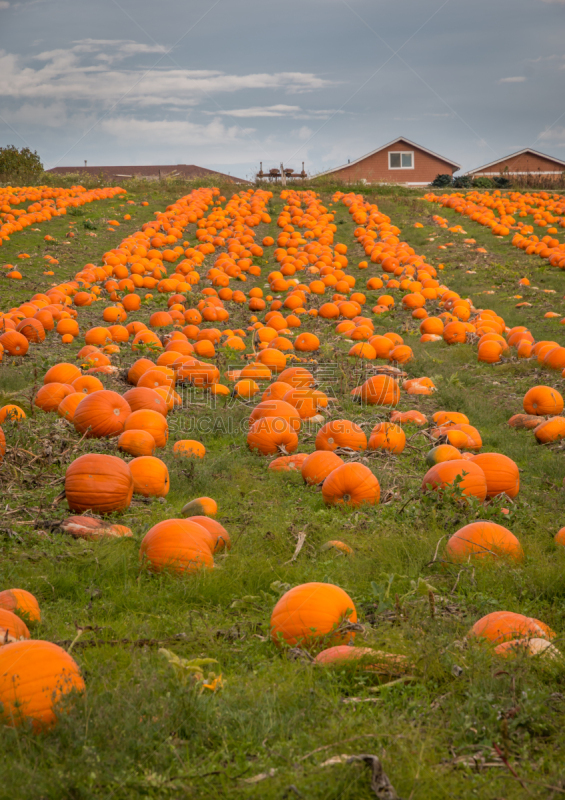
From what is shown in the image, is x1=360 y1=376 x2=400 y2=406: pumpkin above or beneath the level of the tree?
beneath

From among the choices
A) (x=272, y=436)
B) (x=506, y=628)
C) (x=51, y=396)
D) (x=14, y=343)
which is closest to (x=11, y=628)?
(x=506, y=628)

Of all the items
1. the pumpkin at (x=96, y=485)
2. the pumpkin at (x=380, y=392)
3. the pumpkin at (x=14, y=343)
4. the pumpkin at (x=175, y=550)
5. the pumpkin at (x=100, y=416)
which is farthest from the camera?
the pumpkin at (x=14, y=343)

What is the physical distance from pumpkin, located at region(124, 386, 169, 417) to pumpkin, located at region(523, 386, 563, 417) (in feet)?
Result: 16.3

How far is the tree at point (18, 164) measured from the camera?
34.6m

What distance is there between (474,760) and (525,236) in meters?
23.1

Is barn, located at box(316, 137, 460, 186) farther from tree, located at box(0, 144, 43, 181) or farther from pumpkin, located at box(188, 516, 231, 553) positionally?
pumpkin, located at box(188, 516, 231, 553)

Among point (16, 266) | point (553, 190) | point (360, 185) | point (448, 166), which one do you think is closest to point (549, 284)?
point (16, 266)

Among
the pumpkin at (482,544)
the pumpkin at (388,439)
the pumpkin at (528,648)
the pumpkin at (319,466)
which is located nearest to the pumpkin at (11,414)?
the pumpkin at (319,466)

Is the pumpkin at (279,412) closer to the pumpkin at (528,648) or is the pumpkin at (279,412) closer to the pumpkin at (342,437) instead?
the pumpkin at (342,437)

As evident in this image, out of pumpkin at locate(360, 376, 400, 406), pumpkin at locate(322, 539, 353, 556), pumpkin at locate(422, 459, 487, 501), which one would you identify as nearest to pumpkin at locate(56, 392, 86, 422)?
pumpkin at locate(322, 539, 353, 556)

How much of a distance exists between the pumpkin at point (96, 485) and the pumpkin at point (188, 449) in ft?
4.98

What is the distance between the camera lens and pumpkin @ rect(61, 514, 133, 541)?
480 cm

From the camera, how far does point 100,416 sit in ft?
22.4

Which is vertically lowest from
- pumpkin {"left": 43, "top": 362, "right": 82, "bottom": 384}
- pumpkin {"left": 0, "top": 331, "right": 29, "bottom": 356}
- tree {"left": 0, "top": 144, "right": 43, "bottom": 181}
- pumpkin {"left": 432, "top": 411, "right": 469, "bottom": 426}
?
pumpkin {"left": 432, "top": 411, "right": 469, "bottom": 426}
